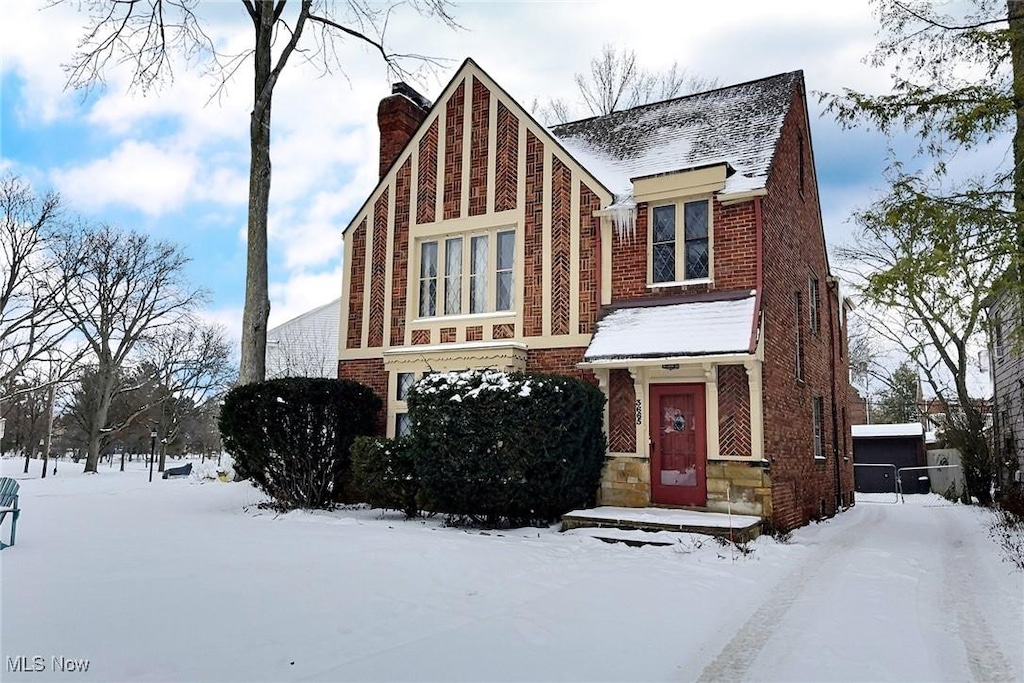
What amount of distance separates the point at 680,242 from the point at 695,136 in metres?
2.98

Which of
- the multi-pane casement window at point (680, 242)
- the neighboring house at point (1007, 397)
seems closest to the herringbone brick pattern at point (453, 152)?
the multi-pane casement window at point (680, 242)

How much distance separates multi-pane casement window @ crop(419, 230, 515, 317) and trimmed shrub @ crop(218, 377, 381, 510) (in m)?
2.93

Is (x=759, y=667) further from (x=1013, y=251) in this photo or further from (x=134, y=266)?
(x=134, y=266)

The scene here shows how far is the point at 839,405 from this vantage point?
1786 cm

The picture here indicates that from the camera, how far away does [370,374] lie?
14.8 m

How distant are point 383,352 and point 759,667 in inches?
428

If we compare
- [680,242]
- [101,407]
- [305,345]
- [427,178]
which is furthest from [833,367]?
[101,407]

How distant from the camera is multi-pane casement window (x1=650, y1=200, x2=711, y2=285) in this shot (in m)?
12.2

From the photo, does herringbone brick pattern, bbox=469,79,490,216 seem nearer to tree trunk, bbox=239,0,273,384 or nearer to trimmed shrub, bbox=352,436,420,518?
tree trunk, bbox=239,0,273,384

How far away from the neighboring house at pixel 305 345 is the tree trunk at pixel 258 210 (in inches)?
743

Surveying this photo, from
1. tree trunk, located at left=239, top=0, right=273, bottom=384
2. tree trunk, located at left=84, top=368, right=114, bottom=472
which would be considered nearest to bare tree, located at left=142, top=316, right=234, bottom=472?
tree trunk, located at left=84, top=368, right=114, bottom=472

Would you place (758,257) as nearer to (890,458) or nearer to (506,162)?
(506,162)

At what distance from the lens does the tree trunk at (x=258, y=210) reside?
1522 cm

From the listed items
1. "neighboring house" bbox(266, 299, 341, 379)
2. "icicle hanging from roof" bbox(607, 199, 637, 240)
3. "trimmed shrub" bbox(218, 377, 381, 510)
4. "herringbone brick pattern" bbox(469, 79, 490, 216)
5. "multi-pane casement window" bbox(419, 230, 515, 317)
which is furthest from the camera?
"neighboring house" bbox(266, 299, 341, 379)
